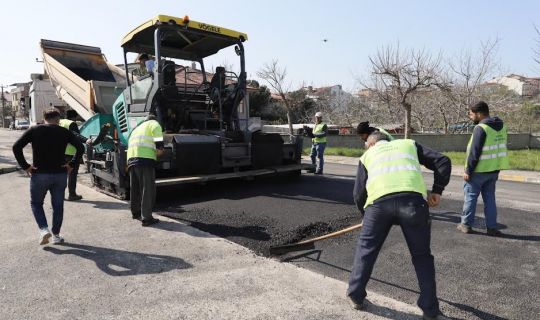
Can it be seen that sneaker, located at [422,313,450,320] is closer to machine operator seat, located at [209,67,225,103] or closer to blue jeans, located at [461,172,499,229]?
blue jeans, located at [461,172,499,229]

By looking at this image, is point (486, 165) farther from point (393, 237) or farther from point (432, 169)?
point (432, 169)

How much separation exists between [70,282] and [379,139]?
2.89m

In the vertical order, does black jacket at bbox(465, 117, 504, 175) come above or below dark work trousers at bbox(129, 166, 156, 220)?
above

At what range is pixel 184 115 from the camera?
744 cm

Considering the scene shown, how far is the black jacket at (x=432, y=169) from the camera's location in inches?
119

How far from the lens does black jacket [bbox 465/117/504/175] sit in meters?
4.79

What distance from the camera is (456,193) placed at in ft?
25.9

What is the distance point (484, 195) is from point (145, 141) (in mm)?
4262

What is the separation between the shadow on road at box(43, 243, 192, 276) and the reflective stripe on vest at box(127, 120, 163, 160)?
133cm

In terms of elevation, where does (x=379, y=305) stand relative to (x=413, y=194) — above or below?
below

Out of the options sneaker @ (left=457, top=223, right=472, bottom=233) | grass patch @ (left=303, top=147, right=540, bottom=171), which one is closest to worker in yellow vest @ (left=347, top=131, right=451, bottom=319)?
sneaker @ (left=457, top=223, right=472, bottom=233)

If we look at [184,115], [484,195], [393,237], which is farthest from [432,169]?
[184,115]

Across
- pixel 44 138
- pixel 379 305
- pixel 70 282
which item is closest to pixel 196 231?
pixel 70 282

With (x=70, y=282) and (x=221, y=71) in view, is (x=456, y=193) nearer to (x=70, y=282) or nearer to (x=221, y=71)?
(x=221, y=71)
